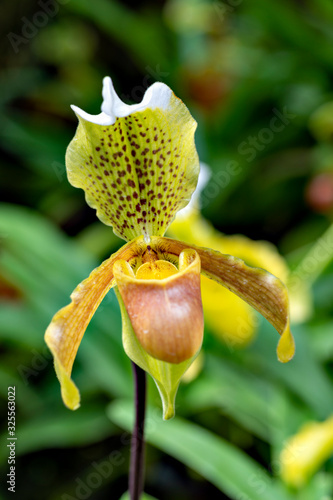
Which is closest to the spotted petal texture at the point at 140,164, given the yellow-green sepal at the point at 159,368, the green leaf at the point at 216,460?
the yellow-green sepal at the point at 159,368

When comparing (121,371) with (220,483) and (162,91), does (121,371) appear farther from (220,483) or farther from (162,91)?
(162,91)

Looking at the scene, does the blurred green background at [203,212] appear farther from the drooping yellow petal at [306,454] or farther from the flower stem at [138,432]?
the flower stem at [138,432]

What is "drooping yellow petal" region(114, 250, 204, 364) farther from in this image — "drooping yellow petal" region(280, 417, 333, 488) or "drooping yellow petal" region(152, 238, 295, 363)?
"drooping yellow petal" region(280, 417, 333, 488)

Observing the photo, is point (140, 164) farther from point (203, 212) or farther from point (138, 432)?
point (203, 212)

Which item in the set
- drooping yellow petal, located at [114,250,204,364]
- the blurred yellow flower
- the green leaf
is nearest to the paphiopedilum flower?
drooping yellow petal, located at [114,250,204,364]

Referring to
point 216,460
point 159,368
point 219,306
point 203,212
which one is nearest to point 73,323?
point 159,368
